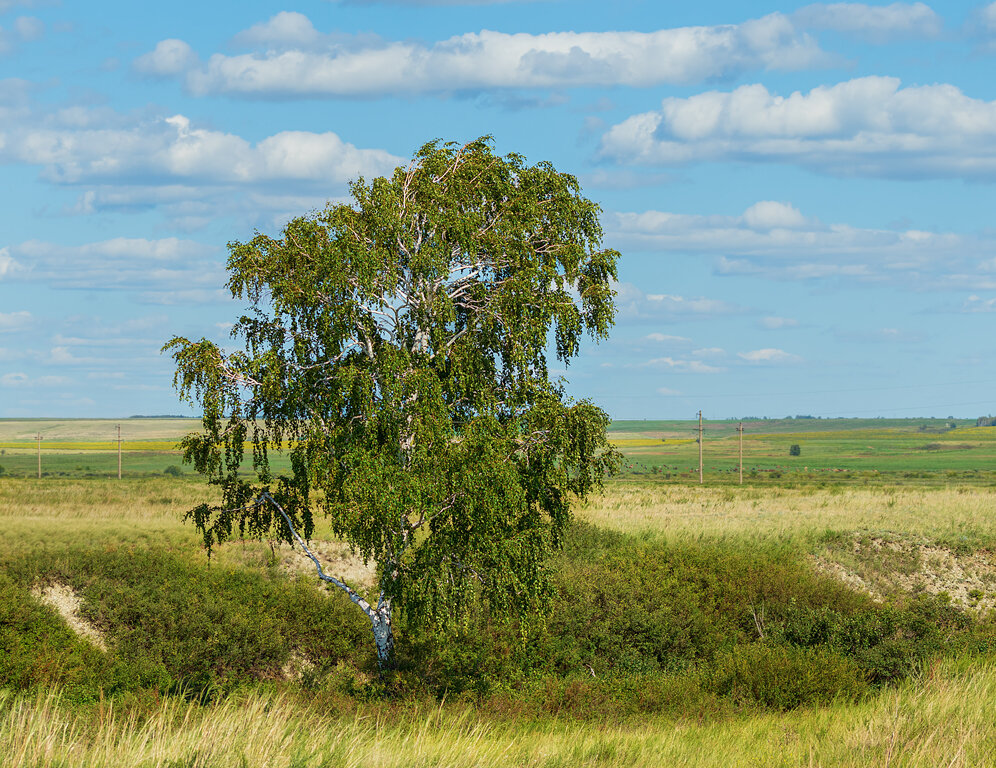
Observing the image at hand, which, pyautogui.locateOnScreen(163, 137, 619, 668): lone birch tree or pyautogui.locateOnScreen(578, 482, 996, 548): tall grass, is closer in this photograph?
pyautogui.locateOnScreen(163, 137, 619, 668): lone birch tree

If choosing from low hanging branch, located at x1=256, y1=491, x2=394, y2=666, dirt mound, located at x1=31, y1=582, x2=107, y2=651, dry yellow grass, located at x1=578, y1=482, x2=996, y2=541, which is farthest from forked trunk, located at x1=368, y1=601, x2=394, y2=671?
dry yellow grass, located at x1=578, y1=482, x2=996, y2=541

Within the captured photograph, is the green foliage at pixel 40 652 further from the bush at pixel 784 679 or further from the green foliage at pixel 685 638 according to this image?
the bush at pixel 784 679

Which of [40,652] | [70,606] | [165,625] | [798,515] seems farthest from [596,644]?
[798,515]

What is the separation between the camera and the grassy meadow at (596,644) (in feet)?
38.4

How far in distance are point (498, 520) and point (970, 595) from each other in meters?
23.3

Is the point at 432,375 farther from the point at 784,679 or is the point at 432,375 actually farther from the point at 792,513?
the point at 792,513

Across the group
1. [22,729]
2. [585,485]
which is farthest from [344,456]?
[22,729]

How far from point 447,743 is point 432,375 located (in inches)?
505

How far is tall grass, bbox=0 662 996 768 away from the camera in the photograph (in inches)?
308

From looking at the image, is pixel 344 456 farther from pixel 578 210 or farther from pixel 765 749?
pixel 765 749

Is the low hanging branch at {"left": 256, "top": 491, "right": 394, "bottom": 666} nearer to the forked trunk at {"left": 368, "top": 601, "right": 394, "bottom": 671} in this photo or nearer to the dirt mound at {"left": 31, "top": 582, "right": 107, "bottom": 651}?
the forked trunk at {"left": 368, "top": 601, "right": 394, "bottom": 671}

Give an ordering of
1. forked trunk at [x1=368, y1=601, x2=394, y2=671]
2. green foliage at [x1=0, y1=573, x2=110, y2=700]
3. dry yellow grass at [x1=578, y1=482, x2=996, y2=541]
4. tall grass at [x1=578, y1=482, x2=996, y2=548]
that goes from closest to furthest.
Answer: forked trunk at [x1=368, y1=601, x2=394, y2=671] < green foliage at [x1=0, y1=573, x2=110, y2=700] < tall grass at [x1=578, y1=482, x2=996, y2=548] < dry yellow grass at [x1=578, y1=482, x2=996, y2=541]

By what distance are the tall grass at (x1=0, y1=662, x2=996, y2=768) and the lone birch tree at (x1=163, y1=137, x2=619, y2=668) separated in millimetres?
8340

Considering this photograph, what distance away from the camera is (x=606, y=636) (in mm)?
31906
